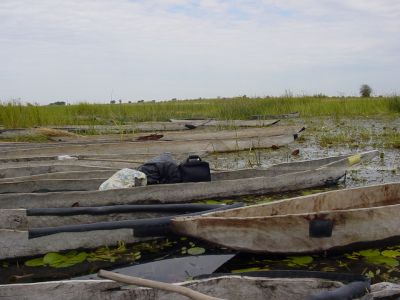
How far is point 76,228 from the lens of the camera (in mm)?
3191

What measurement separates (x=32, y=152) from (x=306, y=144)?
16.8ft

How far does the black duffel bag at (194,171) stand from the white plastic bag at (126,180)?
39cm

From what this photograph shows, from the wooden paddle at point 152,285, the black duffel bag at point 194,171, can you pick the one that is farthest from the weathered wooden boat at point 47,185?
the wooden paddle at point 152,285

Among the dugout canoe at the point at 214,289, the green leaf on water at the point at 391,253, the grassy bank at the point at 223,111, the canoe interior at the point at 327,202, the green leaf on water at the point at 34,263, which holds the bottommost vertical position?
the green leaf on water at the point at 391,253

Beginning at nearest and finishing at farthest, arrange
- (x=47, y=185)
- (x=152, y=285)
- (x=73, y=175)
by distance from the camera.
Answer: (x=152, y=285)
(x=47, y=185)
(x=73, y=175)

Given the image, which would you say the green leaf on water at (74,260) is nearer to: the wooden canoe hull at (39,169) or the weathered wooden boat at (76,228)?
the weathered wooden boat at (76,228)

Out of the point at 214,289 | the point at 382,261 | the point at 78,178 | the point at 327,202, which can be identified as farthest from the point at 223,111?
the point at 214,289

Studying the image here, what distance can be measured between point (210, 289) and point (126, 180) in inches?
98.3

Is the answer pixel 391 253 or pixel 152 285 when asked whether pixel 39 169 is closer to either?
pixel 391 253

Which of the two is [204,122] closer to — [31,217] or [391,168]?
[391,168]

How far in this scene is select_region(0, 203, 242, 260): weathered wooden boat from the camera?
3.14 metres

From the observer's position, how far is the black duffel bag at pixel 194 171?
471cm

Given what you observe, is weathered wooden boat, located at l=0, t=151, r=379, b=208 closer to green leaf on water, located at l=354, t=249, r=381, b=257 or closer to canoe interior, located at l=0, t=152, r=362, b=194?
canoe interior, located at l=0, t=152, r=362, b=194

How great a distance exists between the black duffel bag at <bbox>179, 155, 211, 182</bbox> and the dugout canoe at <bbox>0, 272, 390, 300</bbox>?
250 cm
